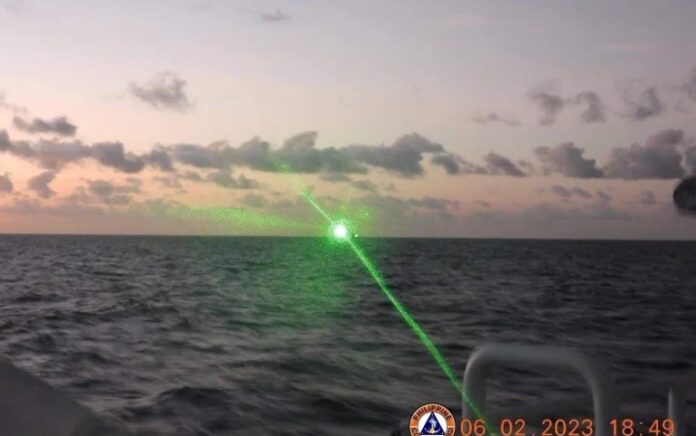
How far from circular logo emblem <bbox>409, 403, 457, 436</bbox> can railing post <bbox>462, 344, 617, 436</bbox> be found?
24cm

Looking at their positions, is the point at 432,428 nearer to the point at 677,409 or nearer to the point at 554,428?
the point at 554,428

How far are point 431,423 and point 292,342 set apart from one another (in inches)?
817

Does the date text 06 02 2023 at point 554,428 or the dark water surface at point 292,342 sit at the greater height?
the date text 06 02 2023 at point 554,428

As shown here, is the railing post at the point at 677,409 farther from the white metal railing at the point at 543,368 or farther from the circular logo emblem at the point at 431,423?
the circular logo emblem at the point at 431,423

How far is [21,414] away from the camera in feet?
5.68

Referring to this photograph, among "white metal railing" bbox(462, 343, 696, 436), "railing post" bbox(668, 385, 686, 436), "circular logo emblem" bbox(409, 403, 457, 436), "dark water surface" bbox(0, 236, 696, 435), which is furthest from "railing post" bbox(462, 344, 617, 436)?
"dark water surface" bbox(0, 236, 696, 435)

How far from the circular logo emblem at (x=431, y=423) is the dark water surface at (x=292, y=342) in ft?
30.2

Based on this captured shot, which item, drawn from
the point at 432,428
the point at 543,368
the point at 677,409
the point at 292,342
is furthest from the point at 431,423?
the point at 292,342

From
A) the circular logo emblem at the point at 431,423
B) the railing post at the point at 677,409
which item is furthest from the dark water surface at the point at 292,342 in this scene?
the circular logo emblem at the point at 431,423

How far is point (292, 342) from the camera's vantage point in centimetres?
2308

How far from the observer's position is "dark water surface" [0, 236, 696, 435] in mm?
13859

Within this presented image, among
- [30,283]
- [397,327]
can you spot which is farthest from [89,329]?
[30,283]

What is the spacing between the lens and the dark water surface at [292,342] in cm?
1386

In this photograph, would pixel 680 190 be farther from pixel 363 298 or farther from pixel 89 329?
pixel 363 298
